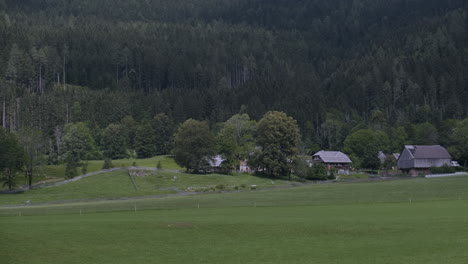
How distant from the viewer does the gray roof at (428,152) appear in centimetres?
14025

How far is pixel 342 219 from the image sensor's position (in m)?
40.1

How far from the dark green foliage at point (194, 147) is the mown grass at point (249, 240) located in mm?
77263

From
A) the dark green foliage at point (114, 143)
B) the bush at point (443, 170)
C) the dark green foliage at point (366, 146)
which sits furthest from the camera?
the dark green foliage at point (114, 143)

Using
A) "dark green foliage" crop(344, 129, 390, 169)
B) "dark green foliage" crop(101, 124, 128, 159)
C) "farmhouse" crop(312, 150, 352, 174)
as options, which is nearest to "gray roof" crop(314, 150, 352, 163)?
"farmhouse" crop(312, 150, 352, 174)

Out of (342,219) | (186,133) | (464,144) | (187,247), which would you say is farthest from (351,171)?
(187,247)

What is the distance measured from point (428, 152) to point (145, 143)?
79.9 metres

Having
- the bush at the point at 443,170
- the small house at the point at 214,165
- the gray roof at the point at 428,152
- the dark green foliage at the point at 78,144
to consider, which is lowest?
the bush at the point at 443,170

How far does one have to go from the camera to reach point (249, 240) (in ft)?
103

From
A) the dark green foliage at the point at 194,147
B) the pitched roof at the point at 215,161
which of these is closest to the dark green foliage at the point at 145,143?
the pitched roof at the point at 215,161

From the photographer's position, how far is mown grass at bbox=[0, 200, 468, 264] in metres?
26.1

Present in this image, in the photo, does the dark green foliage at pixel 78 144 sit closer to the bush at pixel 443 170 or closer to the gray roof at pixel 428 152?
the gray roof at pixel 428 152

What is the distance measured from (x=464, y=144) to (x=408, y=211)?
338 feet

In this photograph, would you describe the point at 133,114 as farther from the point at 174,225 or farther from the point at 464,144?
the point at 174,225

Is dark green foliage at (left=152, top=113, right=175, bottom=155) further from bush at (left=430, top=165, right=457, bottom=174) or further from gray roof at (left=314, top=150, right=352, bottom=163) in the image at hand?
bush at (left=430, top=165, right=457, bottom=174)
